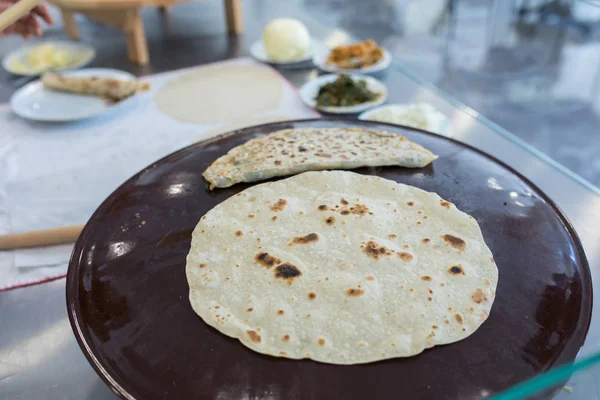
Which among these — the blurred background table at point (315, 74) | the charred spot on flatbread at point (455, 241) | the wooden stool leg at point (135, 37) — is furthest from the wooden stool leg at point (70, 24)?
the charred spot on flatbread at point (455, 241)

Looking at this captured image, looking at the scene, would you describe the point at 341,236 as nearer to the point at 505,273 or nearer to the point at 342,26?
the point at 505,273

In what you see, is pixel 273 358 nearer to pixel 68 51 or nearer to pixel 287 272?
pixel 287 272

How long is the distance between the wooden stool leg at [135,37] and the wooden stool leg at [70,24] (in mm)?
632

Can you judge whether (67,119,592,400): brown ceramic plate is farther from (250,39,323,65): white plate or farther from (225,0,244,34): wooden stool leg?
(225,0,244,34): wooden stool leg

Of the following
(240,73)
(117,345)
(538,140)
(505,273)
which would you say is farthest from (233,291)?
(538,140)

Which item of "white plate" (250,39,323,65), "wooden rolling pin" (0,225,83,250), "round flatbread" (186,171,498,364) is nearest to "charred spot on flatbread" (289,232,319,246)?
"round flatbread" (186,171,498,364)

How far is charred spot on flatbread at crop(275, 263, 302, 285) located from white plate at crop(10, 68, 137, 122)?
1.43 meters

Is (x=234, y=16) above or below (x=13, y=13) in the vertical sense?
below

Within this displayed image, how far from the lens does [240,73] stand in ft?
7.97

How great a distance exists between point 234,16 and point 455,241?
247 centimetres

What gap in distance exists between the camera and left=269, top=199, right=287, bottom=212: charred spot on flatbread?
1092 millimetres

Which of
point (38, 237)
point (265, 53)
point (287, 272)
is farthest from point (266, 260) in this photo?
point (265, 53)

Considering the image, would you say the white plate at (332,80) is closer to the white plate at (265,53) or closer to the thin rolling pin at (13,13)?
the white plate at (265,53)

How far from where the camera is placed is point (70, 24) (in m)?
3.09
